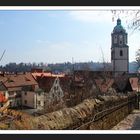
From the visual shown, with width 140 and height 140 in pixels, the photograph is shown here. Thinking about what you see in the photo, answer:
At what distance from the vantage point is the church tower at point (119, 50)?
628 cm

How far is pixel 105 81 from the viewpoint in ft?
21.1

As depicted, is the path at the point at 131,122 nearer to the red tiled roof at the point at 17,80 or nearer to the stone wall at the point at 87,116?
the stone wall at the point at 87,116

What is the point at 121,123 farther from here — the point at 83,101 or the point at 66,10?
the point at 66,10

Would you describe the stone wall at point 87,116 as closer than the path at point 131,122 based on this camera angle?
Yes

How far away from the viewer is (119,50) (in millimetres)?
6301

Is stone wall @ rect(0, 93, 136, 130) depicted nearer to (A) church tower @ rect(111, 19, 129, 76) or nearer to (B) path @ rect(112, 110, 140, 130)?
(B) path @ rect(112, 110, 140, 130)

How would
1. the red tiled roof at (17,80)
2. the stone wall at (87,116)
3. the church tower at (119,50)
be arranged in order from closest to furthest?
the stone wall at (87,116)
the red tiled roof at (17,80)
the church tower at (119,50)

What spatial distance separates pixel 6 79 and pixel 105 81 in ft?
4.14

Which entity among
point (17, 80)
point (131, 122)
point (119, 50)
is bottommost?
point (131, 122)


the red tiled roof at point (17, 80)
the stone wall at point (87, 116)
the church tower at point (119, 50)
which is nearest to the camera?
the stone wall at point (87, 116)

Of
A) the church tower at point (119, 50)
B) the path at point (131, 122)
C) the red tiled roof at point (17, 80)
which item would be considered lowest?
the path at point (131, 122)

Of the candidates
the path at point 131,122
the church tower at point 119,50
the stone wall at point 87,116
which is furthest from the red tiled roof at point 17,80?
the path at point 131,122

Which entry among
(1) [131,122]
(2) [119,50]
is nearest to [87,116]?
(1) [131,122]

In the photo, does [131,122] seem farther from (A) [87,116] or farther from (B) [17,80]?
(B) [17,80]
